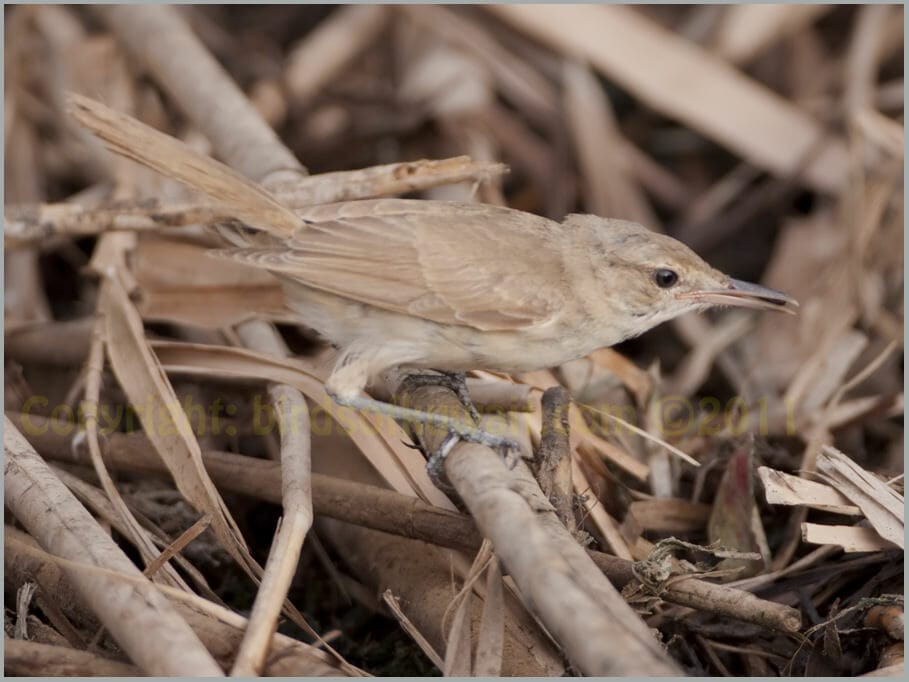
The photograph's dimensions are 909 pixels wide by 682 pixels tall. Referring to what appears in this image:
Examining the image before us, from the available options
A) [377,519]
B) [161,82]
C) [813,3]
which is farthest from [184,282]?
[813,3]

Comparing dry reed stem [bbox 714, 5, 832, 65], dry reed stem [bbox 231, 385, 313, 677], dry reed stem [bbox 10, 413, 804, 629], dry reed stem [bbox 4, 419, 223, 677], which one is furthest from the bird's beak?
dry reed stem [bbox 714, 5, 832, 65]

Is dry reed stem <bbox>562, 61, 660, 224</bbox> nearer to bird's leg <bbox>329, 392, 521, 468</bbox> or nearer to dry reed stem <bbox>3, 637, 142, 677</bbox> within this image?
bird's leg <bbox>329, 392, 521, 468</bbox>

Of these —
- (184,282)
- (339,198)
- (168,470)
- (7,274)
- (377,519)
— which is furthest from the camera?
(7,274)

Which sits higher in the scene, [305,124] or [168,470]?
[305,124]

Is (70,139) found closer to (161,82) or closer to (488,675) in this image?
(161,82)

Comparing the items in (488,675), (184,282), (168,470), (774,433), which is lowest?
(488,675)

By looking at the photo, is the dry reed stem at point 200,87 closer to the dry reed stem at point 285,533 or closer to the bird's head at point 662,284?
the dry reed stem at point 285,533

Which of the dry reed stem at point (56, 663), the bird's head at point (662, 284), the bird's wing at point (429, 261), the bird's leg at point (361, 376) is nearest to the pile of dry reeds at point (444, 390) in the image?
the dry reed stem at point (56, 663)
